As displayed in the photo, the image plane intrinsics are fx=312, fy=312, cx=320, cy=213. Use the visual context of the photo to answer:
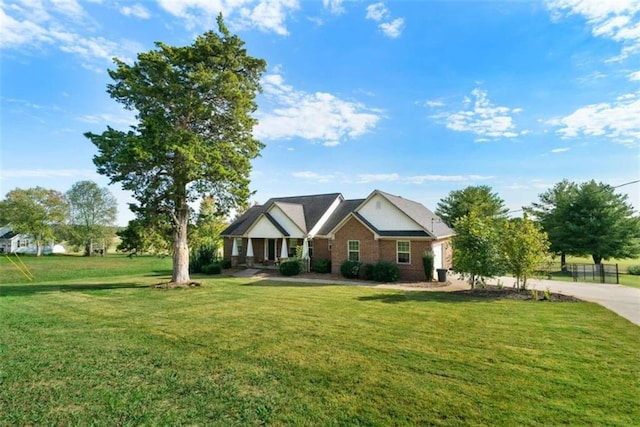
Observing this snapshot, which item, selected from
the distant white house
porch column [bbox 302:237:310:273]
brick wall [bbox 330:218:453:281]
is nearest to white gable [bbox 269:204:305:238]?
porch column [bbox 302:237:310:273]

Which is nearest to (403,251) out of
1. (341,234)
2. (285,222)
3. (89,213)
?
(341,234)

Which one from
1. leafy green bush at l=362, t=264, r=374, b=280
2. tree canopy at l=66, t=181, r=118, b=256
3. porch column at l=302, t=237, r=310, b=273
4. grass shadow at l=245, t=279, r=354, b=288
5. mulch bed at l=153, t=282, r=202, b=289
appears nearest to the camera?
mulch bed at l=153, t=282, r=202, b=289

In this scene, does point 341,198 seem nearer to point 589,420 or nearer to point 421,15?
point 421,15

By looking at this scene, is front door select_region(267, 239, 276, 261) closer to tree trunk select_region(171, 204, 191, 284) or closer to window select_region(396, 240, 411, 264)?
tree trunk select_region(171, 204, 191, 284)

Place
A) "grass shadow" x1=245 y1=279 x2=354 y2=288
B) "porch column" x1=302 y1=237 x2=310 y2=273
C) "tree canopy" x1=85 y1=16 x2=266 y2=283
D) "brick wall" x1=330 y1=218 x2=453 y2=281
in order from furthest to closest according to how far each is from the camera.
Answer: "porch column" x1=302 y1=237 x2=310 y2=273
"brick wall" x1=330 y1=218 x2=453 y2=281
"grass shadow" x1=245 y1=279 x2=354 y2=288
"tree canopy" x1=85 y1=16 x2=266 y2=283

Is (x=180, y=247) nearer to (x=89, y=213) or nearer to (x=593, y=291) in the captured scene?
(x=593, y=291)

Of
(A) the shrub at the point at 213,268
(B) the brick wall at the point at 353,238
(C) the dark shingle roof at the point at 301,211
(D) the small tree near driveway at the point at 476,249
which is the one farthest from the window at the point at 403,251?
(A) the shrub at the point at 213,268

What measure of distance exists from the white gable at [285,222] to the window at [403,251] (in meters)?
7.91

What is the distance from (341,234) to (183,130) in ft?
41.5

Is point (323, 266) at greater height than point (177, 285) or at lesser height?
greater

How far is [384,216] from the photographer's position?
22.6 metres

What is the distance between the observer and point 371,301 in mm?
13430

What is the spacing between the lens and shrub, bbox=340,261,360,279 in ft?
71.8

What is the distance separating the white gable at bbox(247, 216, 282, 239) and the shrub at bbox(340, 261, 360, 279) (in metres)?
6.95
